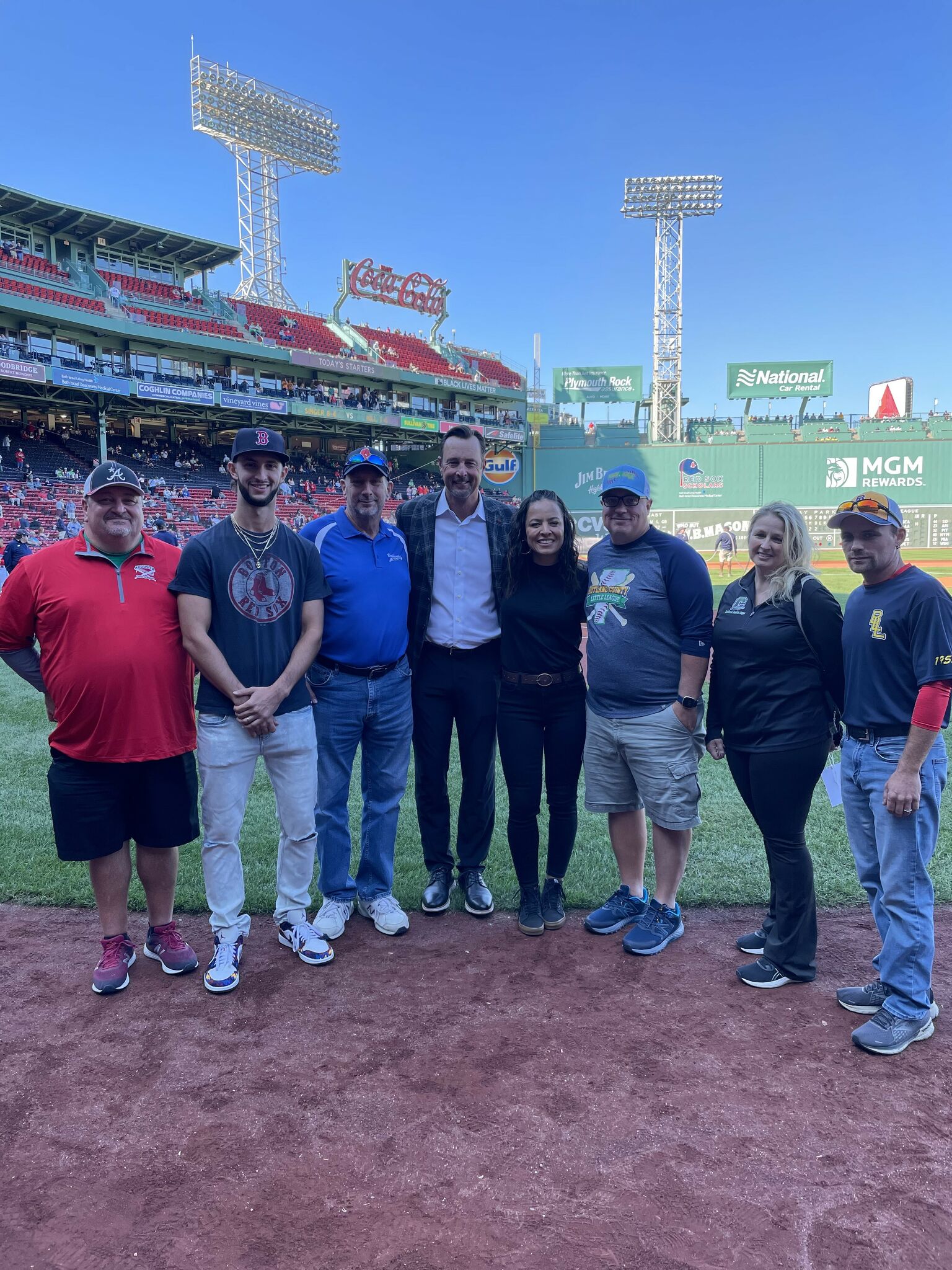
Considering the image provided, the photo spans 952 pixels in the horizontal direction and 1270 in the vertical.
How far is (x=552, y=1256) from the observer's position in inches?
81.3

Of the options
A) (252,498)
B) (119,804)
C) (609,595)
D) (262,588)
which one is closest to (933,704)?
(609,595)

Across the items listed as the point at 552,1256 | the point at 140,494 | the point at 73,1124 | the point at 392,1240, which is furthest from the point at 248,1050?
the point at 140,494

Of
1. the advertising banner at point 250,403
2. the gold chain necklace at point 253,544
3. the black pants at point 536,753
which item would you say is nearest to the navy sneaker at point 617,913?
the black pants at point 536,753

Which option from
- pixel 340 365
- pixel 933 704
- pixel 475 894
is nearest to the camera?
pixel 933 704

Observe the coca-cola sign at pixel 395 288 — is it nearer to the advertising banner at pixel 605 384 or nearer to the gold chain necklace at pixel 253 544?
the advertising banner at pixel 605 384

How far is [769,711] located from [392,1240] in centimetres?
225

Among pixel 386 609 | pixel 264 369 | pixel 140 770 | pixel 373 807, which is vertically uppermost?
pixel 264 369

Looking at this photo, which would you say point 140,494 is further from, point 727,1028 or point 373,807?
point 727,1028

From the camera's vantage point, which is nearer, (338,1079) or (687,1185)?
(687,1185)

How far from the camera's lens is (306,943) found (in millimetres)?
3674

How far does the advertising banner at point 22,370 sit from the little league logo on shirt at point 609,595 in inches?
1086

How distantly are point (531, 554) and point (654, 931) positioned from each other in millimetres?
1893

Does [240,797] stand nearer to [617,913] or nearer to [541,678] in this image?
[541,678]

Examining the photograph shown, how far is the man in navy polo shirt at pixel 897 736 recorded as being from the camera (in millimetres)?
2850
